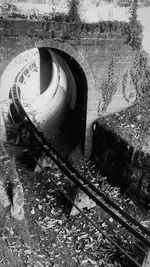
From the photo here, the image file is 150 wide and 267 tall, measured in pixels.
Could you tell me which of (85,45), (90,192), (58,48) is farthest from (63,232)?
(85,45)

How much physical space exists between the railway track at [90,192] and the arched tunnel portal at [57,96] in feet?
3.23

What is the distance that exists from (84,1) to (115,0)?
0.94 metres

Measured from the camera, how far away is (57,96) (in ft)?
37.8

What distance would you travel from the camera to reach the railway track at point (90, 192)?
17.8 feet

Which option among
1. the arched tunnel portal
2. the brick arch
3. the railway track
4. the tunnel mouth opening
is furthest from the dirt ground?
the brick arch

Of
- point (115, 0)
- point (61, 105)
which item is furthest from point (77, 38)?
point (61, 105)

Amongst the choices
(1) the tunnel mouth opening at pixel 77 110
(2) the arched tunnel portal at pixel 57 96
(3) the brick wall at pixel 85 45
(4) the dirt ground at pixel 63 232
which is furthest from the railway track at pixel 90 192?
(3) the brick wall at pixel 85 45

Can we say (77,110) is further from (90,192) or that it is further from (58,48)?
(90,192)

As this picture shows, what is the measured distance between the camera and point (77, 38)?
782cm

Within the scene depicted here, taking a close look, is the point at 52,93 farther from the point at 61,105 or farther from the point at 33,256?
the point at 33,256

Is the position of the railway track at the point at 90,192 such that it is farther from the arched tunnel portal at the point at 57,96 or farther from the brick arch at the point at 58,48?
the brick arch at the point at 58,48

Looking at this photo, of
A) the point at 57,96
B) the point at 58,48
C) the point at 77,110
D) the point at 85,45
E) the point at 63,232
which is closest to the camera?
the point at 63,232

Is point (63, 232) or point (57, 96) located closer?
point (63, 232)

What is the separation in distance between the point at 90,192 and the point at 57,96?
583cm
